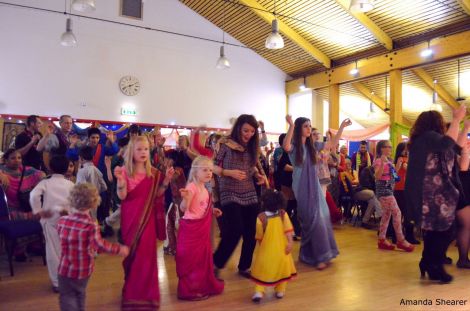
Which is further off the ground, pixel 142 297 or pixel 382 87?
pixel 382 87

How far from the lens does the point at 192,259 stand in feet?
9.25

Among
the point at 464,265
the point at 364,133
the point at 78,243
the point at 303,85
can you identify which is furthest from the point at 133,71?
the point at 464,265

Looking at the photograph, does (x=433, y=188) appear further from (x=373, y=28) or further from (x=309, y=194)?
(x=373, y=28)

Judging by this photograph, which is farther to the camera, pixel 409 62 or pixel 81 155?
pixel 409 62

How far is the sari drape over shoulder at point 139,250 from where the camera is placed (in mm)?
2584

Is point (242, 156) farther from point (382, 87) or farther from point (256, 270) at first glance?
point (382, 87)

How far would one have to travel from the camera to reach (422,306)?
275 centimetres

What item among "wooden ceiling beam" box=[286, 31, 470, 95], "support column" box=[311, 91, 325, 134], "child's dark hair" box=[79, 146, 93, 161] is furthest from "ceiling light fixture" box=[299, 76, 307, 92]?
"child's dark hair" box=[79, 146, 93, 161]

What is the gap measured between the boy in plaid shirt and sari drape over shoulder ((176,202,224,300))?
752 millimetres

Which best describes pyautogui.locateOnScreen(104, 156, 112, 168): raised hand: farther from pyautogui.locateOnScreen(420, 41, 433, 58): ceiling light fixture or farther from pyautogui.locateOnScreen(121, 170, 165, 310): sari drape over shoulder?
pyautogui.locateOnScreen(420, 41, 433, 58): ceiling light fixture

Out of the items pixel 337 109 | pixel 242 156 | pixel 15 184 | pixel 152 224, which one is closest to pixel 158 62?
pixel 337 109

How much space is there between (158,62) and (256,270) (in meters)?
8.67

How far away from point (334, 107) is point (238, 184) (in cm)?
815

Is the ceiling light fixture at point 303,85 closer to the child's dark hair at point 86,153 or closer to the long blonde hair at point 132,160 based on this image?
the child's dark hair at point 86,153
